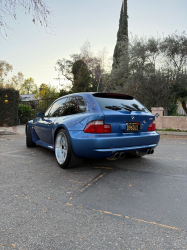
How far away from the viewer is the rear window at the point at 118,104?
13.1 ft

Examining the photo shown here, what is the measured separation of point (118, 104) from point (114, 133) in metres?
0.72

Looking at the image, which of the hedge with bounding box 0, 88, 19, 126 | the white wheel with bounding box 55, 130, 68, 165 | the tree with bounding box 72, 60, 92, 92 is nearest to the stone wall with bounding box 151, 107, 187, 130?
the hedge with bounding box 0, 88, 19, 126

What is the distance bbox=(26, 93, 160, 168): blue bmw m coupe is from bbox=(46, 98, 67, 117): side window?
148mm

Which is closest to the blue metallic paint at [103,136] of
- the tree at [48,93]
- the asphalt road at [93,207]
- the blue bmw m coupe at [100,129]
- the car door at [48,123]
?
the blue bmw m coupe at [100,129]

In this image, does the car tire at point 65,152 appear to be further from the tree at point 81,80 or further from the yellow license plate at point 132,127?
the tree at point 81,80

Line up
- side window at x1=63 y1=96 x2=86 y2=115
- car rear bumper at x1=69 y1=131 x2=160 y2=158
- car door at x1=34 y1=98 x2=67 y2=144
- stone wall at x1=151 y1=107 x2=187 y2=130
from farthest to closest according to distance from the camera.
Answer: stone wall at x1=151 y1=107 x2=187 y2=130 < car door at x1=34 y1=98 x2=67 y2=144 < side window at x1=63 y1=96 x2=86 y2=115 < car rear bumper at x1=69 y1=131 x2=160 y2=158

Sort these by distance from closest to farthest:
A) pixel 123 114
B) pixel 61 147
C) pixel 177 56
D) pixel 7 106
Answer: pixel 123 114 < pixel 61 147 < pixel 7 106 < pixel 177 56

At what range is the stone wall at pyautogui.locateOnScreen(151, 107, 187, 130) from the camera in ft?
41.6

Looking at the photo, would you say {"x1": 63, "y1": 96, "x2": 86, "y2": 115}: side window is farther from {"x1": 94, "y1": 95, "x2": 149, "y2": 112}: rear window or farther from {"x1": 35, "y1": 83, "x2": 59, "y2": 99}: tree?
{"x1": 35, "y1": 83, "x2": 59, "y2": 99}: tree

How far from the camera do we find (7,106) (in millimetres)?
13930

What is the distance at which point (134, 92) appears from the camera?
1639cm

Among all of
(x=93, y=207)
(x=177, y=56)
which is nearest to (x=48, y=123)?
(x=93, y=207)

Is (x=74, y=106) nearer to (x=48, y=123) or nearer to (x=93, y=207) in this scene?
(x=48, y=123)

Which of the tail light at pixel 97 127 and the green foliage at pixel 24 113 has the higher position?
the green foliage at pixel 24 113
